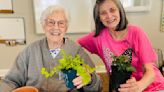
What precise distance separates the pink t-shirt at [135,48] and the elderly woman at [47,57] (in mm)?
208

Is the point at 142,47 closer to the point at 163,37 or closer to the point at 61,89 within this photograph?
the point at 61,89

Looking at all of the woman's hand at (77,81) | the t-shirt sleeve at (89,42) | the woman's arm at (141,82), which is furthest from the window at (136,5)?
the woman's hand at (77,81)

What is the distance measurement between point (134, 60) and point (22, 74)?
0.73 m

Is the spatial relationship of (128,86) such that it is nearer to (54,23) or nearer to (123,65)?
(123,65)

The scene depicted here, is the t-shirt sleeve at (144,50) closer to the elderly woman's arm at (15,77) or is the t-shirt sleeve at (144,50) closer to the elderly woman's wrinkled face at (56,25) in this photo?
the elderly woman's wrinkled face at (56,25)

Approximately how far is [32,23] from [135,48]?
1.64 metres

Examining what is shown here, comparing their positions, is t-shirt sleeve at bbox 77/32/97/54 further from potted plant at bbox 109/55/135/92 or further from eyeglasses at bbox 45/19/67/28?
potted plant at bbox 109/55/135/92

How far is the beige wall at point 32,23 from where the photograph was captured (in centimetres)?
262

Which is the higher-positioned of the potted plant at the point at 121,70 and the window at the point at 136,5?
the window at the point at 136,5

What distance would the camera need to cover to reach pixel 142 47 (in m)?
1.35

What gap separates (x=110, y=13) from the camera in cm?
141

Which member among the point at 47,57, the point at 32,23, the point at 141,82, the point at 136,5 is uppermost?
the point at 136,5

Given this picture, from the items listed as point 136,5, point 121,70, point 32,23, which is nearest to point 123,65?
point 121,70

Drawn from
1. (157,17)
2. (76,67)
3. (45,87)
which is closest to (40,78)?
(45,87)
